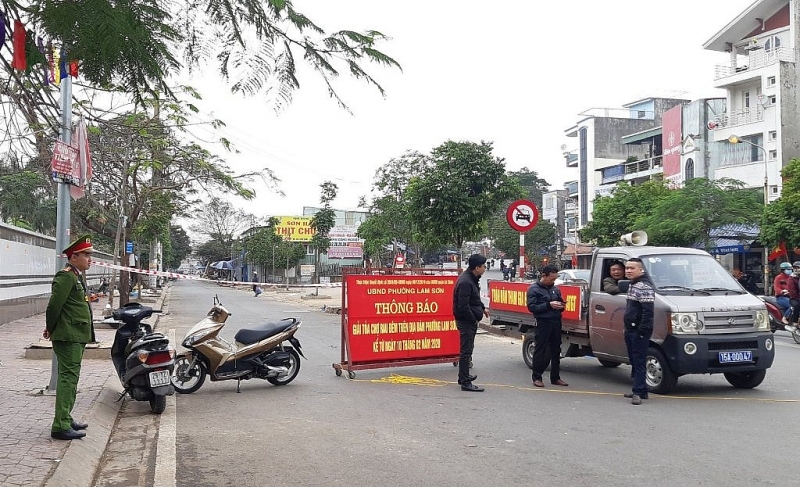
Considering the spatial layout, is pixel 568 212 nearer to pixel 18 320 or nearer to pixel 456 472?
pixel 18 320

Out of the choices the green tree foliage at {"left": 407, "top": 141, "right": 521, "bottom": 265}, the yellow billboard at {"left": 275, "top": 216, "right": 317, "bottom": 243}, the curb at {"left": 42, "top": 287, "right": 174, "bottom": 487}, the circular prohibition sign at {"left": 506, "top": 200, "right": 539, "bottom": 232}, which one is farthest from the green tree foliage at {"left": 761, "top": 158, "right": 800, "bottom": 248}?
the yellow billboard at {"left": 275, "top": 216, "right": 317, "bottom": 243}

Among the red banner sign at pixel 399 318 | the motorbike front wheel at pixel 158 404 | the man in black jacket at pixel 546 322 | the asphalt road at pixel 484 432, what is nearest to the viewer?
the asphalt road at pixel 484 432

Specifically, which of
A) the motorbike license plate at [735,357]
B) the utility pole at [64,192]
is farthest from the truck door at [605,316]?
the utility pole at [64,192]

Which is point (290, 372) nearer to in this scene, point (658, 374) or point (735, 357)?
point (658, 374)

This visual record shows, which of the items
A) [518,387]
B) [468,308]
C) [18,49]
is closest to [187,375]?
[468,308]

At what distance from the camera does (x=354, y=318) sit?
33.7 ft

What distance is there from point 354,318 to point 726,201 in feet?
76.5

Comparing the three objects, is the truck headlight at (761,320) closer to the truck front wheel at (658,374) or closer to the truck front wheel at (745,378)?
the truck front wheel at (745,378)

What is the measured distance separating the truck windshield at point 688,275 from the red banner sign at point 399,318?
10.6 ft

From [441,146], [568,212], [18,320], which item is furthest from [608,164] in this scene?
[18,320]

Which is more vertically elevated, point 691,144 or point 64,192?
point 691,144

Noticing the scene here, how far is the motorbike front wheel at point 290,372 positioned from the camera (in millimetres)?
9477

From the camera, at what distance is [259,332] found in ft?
30.5

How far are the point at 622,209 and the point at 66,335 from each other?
123 feet
